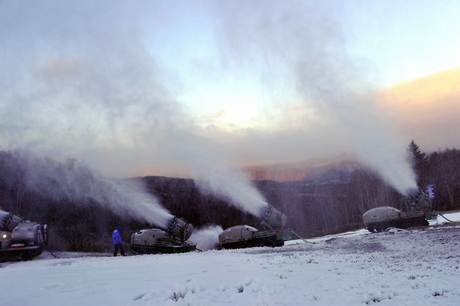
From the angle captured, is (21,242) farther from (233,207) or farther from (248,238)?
(233,207)

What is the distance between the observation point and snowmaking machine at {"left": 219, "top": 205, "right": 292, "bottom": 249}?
26.5 meters

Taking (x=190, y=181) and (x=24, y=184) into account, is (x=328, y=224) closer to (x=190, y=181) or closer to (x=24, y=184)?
(x=190, y=181)

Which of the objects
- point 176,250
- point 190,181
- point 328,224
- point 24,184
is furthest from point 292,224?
point 24,184

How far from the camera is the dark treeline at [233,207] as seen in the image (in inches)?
1912

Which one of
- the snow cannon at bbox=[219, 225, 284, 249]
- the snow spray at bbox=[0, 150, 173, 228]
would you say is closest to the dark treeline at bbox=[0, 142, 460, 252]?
the snow spray at bbox=[0, 150, 173, 228]

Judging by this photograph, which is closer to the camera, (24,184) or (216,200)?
(24,184)

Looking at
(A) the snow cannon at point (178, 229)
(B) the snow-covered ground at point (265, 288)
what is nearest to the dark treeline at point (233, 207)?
(A) the snow cannon at point (178, 229)

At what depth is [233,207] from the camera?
6000 cm

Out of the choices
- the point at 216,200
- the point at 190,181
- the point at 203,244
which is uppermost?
the point at 190,181

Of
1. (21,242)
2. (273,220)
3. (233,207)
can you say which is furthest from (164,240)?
(233,207)

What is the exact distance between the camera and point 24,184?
167 feet

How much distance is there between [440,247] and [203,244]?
2464 centimetres

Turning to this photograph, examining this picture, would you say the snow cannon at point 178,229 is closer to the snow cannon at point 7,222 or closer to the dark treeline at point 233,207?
the snow cannon at point 7,222

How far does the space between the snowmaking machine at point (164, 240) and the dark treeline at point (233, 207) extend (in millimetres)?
16138
